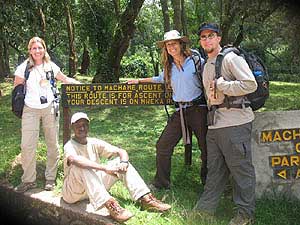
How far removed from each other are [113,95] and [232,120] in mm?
1792

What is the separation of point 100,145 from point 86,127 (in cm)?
26

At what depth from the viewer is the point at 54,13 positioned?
16.6 meters

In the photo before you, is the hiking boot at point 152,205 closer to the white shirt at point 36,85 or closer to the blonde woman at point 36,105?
the blonde woman at point 36,105

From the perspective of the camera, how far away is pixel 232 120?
12.1 ft

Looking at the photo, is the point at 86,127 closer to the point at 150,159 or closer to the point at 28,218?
the point at 28,218

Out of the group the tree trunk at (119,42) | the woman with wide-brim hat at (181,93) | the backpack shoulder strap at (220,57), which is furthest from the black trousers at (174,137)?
the tree trunk at (119,42)

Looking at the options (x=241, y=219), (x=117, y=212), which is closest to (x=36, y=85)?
(x=117, y=212)

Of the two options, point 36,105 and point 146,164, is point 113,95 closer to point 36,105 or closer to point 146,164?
point 36,105

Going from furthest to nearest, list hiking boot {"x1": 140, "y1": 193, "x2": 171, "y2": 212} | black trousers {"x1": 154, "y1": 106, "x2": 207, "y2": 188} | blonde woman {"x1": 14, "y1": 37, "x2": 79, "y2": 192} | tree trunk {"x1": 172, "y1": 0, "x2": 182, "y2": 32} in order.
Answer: tree trunk {"x1": 172, "y1": 0, "x2": 182, "y2": 32} < blonde woman {"x1": 14, "y1": 37, "x2": 79, "y2": 192} < black trousers {"x1": 154, "y1": 106, "x2": 207, "y2": 188} < hiking boot {"x1": 140, "y1": 193, "x2": 171, "y2": 212}

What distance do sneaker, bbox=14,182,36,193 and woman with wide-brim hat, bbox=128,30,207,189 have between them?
4.96ft

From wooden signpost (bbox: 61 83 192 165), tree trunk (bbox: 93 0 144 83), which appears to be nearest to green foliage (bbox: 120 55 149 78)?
tree trunk (bbox: 93 0 144 83)

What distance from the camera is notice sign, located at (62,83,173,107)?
5012 millimetres

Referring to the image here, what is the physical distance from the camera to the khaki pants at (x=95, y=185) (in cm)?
387

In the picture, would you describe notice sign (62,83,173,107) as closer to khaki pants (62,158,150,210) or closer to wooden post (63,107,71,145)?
wooden post (63,107,71,145)
